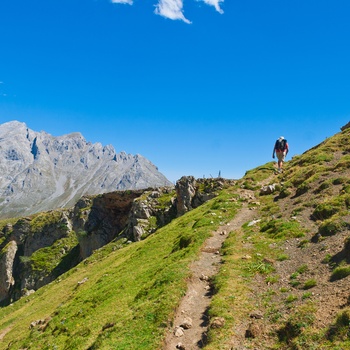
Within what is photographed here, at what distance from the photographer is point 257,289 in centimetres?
1794

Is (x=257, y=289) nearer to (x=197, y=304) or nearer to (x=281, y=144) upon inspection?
(x=197, y=304)

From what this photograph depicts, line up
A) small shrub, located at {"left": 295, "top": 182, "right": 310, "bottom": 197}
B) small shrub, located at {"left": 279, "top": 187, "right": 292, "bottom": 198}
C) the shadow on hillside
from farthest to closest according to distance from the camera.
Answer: small shrub, located at {"left": 279, "top": 187, "right": 292, "bottom": 198}
small shrub, located at {"left": 295, "top": 182, "right": 310, "bottom": 197}
the shadow on hillside

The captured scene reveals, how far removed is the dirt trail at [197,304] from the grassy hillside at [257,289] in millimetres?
527

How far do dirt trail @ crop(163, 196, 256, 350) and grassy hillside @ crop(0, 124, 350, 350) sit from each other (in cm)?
53

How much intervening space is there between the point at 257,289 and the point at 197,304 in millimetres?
3616

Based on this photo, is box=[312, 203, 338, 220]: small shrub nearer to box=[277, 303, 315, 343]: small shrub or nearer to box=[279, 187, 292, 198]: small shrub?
box=[279, 187, 292, 198]: small shrub

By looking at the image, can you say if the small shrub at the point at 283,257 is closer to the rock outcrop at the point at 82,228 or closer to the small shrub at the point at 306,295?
the small shrub at the point at 306,295

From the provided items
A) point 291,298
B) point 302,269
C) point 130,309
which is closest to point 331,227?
point 302,269

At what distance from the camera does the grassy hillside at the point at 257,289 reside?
13586 millimetres

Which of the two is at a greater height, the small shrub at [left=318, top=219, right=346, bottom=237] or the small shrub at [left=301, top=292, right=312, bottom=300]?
the small shrub at [left=318, top=219, right=346, bottom=237]

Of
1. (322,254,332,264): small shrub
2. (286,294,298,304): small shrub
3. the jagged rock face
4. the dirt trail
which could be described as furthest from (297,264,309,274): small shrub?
the jagged rock face

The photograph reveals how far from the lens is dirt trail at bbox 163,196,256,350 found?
577 inches

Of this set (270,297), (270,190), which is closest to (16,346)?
(270,297)

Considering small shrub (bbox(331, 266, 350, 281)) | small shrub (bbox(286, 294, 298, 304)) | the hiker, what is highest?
the hiker
